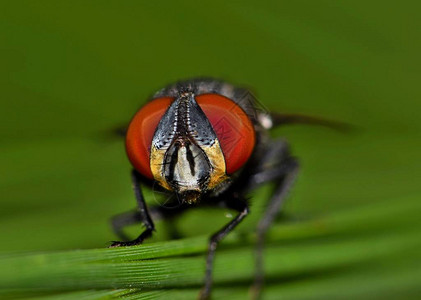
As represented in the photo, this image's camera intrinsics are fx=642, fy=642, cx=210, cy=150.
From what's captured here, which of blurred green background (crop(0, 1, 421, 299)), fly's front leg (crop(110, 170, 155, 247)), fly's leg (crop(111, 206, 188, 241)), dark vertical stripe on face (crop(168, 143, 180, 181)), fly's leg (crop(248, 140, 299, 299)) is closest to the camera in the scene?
dark vertical stripe on face (crop(168, 143, 180, 181))

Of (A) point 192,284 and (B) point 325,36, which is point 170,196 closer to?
(A) point 192,284

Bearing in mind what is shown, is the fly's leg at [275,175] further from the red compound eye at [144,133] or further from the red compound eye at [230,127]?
the red compound eye at [144,133]

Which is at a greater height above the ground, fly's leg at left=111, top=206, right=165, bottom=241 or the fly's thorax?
fly's leg at left=111, top=206, right=165, bottom=241

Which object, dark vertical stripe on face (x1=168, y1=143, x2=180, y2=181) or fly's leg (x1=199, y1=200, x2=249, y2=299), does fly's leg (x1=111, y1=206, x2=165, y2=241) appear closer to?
fly's leg (x1=199, y1=200, x2=249, y2=299)

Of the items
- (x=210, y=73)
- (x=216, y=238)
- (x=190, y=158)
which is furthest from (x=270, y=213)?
(x=210, y=73)

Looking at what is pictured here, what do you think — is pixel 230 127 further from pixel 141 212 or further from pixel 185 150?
pixel 141 212

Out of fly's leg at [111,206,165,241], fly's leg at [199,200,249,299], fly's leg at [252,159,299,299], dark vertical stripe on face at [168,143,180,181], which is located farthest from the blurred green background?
dark vertical stripe on face at [168,143,180,181]

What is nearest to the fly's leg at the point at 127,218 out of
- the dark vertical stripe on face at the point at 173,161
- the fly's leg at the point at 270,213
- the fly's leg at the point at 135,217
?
the fly's leg at the point at 135,217
